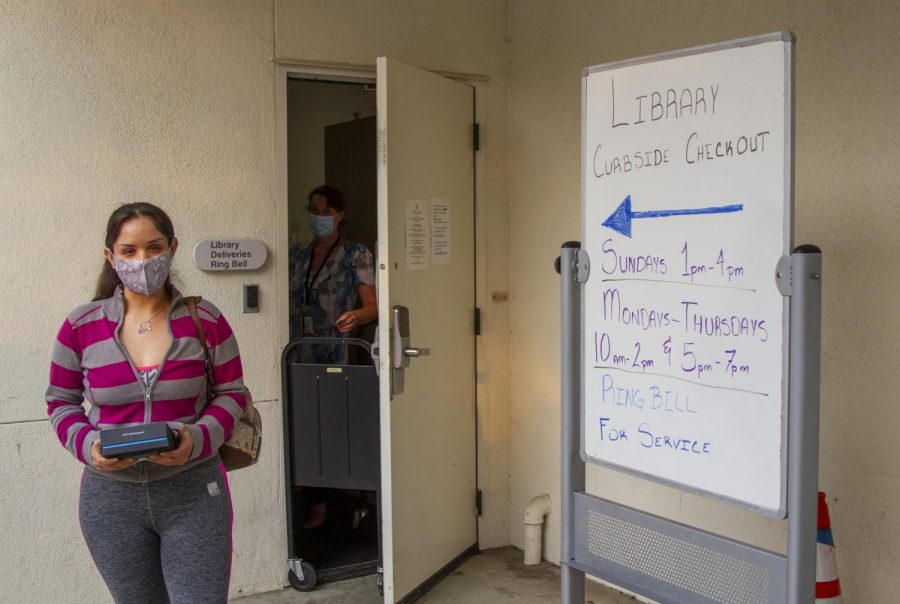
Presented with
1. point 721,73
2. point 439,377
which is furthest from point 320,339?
point 721,73

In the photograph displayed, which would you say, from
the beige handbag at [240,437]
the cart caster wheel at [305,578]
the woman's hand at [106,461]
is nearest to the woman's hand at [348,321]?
the cart caster wheel at [305,578]

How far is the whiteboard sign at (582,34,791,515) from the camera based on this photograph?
6.31 feet

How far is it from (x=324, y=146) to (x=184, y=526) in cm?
342

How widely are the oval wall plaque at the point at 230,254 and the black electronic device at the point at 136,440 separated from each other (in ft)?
4.70

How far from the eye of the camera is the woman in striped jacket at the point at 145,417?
6.69 ft

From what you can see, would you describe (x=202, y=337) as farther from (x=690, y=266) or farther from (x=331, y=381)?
(x=331, y=381)

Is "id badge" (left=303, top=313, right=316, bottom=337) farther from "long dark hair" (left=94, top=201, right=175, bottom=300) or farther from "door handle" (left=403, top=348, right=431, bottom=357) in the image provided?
"long dark hair" (left=94, top=201, right=175, bottom=300)

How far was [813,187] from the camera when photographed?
266 centimetres

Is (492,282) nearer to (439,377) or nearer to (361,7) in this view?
(439,377)

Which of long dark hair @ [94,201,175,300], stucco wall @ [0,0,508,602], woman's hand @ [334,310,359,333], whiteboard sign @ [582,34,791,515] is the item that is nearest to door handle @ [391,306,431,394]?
woman's hand @ [334,310,359,333]

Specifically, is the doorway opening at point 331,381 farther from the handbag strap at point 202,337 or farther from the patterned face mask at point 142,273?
the patterned face mask at point 142,273

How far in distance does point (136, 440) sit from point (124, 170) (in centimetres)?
156

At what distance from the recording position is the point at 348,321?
362cm

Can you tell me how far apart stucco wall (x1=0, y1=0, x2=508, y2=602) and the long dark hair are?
3.52 feet
